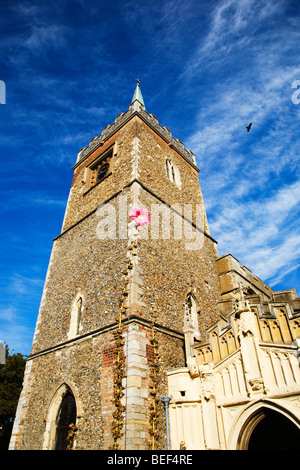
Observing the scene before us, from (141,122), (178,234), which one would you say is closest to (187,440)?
(178,234)

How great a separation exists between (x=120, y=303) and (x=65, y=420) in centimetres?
363

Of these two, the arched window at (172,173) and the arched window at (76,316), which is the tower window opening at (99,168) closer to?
the arched window at (172,173)

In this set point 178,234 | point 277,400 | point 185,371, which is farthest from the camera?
point 178,234

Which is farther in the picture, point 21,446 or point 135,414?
point 21,446

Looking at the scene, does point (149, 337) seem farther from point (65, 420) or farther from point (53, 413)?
point (53, 413)

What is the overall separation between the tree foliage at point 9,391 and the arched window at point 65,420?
12405mm

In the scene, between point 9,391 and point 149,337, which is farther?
point 9,391

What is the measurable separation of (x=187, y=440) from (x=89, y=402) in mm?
2471

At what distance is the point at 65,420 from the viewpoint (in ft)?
27.6

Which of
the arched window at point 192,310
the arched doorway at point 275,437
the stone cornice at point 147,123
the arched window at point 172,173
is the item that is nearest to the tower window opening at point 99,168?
the stone cornice at point 147,123

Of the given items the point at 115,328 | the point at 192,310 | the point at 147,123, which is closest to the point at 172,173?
the point at 147,123

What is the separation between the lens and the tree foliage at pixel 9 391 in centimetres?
1872

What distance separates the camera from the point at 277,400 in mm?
5957
